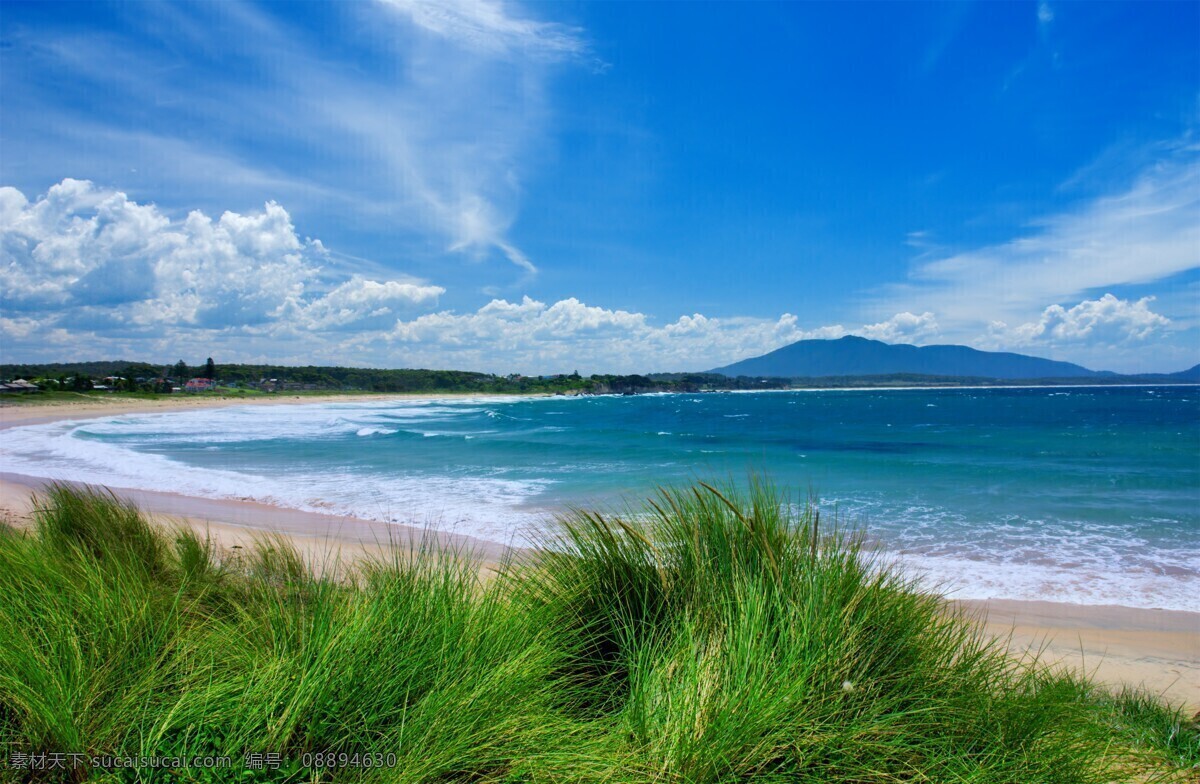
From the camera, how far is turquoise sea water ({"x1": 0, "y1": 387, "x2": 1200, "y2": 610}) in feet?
34.7

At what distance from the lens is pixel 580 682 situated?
281 centimetres

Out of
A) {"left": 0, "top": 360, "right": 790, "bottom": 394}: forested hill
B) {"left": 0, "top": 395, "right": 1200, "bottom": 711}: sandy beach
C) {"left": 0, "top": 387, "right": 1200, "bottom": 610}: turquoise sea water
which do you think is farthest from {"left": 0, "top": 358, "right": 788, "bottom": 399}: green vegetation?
{"left": 0, "top": 395, "right": 1200, "bottom": 711}: sandy beach

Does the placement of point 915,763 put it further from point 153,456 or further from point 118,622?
point 153,456

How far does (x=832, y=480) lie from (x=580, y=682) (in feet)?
64.9

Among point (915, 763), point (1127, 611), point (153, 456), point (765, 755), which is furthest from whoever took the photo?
point (153, 456)

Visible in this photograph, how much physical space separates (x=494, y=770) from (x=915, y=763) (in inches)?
56.6

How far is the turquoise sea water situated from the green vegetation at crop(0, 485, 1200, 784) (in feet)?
4.57

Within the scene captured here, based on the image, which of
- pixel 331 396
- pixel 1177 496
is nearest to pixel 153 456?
pixel 1177 496

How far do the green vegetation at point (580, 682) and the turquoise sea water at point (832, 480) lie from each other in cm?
139

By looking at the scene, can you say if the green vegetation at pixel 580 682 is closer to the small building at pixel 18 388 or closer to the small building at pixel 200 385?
the small building at pixel 18 388

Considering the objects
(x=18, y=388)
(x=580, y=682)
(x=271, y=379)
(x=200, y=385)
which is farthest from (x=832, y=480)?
(x=271, y=379)

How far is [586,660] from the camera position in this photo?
2.98 metres

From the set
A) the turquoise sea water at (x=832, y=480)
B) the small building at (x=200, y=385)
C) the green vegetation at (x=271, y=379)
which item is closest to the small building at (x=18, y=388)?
the green vegetation at (x=271, y=379)

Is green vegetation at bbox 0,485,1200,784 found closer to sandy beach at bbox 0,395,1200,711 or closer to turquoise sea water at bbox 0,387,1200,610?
sandy beach at bbox 0,395,1200,711
